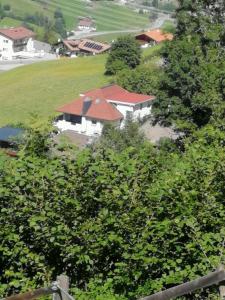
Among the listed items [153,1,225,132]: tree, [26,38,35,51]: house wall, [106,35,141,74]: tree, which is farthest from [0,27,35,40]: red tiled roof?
[153,1,225,132]: tree

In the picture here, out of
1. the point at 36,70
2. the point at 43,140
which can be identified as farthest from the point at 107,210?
the point at 36,70

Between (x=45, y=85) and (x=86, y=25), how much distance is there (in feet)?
364

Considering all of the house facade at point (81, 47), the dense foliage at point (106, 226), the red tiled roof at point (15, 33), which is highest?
the dense foliage at point (106, 226)

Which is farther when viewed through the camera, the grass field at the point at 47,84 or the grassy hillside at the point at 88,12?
the grassy hillside at the point at 88,12

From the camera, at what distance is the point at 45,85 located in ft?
174

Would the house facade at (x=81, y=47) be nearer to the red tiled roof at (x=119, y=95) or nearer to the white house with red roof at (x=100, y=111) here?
the red tiled roof at (x=119, y=95)

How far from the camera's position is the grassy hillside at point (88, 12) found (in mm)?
165750

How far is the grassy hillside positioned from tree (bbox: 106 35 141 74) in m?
110

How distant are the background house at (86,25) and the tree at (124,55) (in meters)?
108

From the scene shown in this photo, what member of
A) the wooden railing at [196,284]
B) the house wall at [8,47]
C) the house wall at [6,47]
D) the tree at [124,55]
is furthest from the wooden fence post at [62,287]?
the house wall at [6,47]

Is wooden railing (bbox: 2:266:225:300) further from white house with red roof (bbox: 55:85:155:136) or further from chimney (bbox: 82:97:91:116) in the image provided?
chimney (bbox: 82:97:91:116)

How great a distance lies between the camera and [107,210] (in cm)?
650

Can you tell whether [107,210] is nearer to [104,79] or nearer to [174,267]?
[174,267]

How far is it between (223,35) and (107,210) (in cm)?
1740
